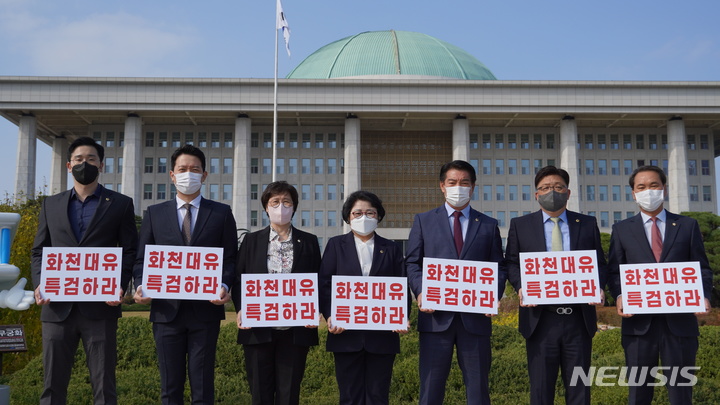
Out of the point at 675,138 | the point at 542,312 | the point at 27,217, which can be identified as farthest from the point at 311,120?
the point at 542,312

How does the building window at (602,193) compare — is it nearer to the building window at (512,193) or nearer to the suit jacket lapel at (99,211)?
the building window at (512,193)

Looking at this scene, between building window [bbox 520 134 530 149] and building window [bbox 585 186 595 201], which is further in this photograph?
building window [bbox 520 134 530 149]

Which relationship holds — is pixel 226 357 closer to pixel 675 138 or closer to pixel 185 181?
pixel 185 181

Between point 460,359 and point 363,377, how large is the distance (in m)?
0.96

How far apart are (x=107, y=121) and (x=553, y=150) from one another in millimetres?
41320

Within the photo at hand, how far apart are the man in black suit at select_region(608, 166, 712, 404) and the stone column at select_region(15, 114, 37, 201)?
2121 inches

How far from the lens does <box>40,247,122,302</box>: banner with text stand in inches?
244

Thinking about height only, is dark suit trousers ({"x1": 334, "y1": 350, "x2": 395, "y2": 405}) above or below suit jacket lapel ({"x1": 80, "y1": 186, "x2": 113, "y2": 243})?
below

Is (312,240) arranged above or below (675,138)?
below

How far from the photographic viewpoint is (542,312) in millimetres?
6449

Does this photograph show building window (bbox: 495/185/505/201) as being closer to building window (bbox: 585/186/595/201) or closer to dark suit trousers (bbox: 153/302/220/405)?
building window (bbox: 585/186/595/201)

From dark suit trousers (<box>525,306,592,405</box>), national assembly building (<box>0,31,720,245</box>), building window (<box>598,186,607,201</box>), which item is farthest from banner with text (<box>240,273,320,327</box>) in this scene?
building window (<box>598,186,607,201</box>)

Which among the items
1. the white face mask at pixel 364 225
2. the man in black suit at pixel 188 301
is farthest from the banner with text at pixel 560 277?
the man in black suit at pixel 188 301

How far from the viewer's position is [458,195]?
6.60 m
